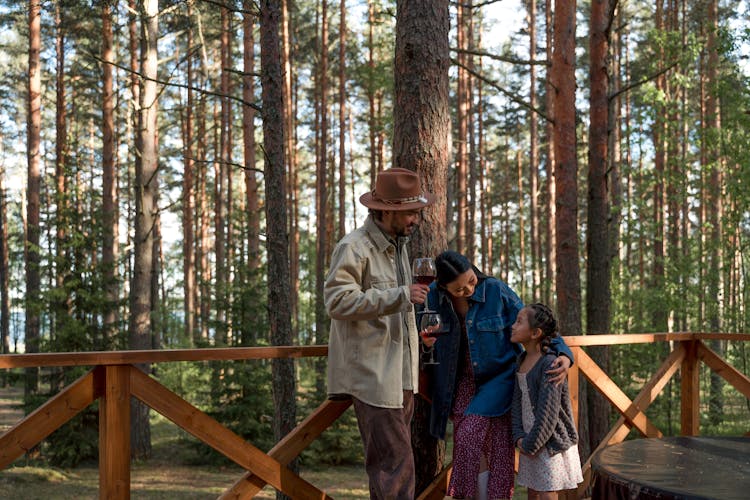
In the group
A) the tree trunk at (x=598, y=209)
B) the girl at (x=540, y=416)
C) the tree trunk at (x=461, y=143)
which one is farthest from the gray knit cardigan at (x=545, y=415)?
the tree trunk at (x=461, y=143)

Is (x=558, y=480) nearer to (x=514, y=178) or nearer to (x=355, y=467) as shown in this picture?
(x=355, y=467)

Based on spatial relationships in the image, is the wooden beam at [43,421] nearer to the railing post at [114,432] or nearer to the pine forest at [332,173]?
the railing post at [114,432]

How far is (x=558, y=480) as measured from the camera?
3941mm

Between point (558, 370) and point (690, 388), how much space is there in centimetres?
319

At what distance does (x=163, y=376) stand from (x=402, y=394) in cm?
1600

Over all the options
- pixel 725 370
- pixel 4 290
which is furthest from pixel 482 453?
pixel 4 290

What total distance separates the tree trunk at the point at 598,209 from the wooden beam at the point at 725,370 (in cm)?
361

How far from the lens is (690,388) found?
6.42 meters

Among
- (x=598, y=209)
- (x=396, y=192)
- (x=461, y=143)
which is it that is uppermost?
(x=461, y=143)

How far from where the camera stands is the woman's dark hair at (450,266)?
12.5ft

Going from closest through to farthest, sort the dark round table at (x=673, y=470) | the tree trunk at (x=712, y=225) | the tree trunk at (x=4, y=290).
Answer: the dark round table at (x=673, y=470), the tree trunk at (x=712, y=225), the tree trunk at (x=4, y=290)

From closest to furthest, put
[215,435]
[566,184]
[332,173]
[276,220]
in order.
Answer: [215,435] → [276,220] → [566,184] → [332,173]

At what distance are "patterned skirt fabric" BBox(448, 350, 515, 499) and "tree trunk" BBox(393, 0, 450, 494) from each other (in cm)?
126

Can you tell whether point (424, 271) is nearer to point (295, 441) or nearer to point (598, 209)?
point (295, 441)
